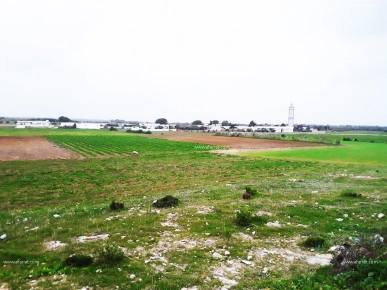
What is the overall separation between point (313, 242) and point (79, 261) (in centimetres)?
723

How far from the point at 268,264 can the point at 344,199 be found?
9.98 m

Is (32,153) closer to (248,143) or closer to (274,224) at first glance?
(274,224)

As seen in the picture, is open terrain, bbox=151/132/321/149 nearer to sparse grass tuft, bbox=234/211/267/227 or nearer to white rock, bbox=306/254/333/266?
sparse grass tuft, bbox=234/211/267/227

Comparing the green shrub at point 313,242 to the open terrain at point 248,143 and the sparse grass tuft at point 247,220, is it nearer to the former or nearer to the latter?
the sparse grass tuft at point 247,220

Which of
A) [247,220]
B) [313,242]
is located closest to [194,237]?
[247,220]

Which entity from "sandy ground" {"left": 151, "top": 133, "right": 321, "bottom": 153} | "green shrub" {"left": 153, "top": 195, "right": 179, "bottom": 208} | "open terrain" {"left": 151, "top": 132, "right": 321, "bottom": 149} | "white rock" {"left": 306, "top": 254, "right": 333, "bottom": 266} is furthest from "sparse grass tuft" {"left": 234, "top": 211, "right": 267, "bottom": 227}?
"open terrain" {"left": 151, "top": 132, "right": 321, "bottom": 149}

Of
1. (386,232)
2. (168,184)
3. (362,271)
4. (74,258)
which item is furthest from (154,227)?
(168,184)

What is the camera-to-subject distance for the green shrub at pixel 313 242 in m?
9.51

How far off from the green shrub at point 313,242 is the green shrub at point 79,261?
22.0ft

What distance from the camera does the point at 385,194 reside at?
57.9 feet

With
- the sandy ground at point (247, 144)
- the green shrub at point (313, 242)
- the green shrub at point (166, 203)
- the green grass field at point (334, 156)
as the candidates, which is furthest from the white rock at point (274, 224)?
the sandy ground at point (247, 144)

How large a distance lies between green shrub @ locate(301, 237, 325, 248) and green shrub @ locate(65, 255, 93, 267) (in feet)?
22.0

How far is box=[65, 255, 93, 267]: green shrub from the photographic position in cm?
802

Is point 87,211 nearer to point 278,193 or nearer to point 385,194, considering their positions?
point 278,193
